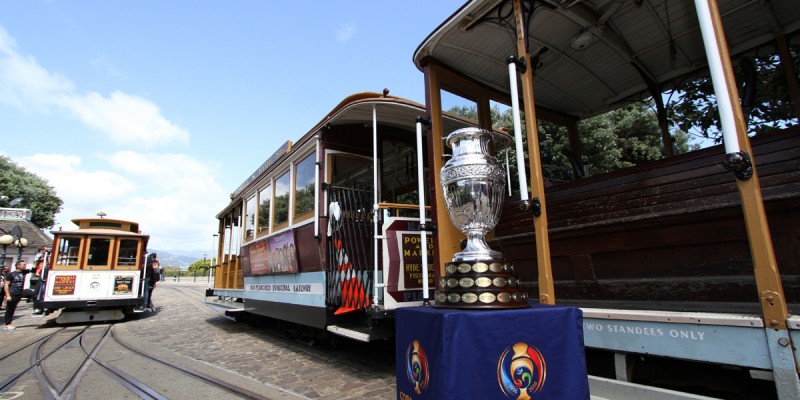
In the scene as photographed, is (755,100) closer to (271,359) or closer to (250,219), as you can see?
(271,359)

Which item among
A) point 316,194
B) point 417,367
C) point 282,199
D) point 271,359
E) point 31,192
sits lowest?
point 271,359

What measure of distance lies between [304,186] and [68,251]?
8.83 metres

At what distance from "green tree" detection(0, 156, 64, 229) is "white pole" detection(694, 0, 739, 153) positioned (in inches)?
1847

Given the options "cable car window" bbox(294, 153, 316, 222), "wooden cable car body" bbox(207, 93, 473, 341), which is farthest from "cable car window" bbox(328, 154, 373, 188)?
"cable car window" bbox(294, 153, 316, 222)

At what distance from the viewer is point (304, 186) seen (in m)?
5.52

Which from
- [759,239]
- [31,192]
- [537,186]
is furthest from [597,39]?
[31,192]

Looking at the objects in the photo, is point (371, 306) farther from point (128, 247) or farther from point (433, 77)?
point (128, 247)

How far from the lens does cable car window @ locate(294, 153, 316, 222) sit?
17.3ft

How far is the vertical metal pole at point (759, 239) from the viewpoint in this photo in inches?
62.6

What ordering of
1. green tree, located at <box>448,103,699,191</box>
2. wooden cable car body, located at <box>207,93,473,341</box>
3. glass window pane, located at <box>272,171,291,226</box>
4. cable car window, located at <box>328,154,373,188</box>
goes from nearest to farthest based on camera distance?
wooden cable car body, located at <box>207,93,473,341</box>, cable car window, located at <box>328,154,373,188</box>, glass window pane, located at <box>272,171,291,226</box>, green tree, located at <box>448,103,699,191</box>

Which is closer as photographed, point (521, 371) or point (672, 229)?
Answer: point (521, 371)

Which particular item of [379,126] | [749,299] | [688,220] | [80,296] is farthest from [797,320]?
[80,296]

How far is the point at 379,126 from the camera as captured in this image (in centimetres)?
540

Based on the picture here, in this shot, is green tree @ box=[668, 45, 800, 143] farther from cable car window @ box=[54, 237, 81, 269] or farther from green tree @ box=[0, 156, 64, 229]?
green tree @ box=[0, 156, 64, 229]
